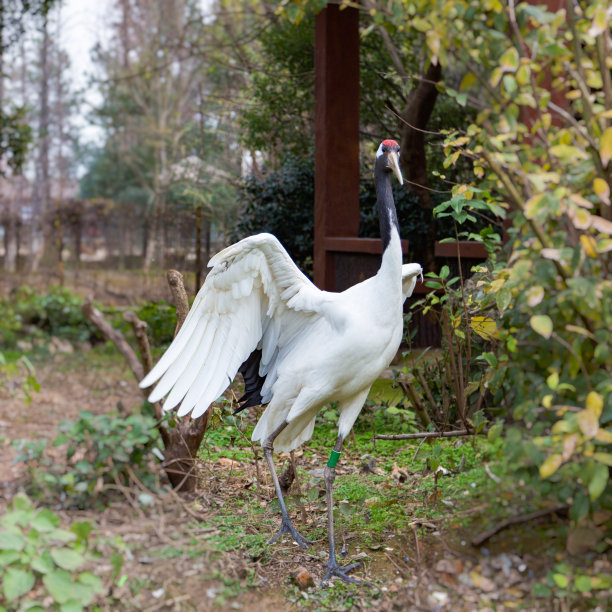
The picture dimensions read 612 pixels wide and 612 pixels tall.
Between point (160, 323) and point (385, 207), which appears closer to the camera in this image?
point (385, 207)

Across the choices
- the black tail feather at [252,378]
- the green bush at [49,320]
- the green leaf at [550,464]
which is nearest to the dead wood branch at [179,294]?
the black tail feather at [252,378]

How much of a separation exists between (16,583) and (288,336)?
170cm

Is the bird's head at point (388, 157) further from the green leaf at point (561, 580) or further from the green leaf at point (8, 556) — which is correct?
the green leaf at point (8, 556)

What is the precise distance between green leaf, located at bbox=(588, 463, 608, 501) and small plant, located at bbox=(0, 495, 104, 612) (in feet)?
5.02

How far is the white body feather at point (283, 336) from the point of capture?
10.8ft

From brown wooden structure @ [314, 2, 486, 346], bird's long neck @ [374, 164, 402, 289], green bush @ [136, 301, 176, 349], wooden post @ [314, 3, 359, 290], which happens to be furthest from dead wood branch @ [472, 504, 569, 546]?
green bush @ [136, 301, 176, 349]

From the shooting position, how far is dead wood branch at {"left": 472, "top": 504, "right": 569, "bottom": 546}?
101 inches

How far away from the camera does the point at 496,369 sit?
2777 mm

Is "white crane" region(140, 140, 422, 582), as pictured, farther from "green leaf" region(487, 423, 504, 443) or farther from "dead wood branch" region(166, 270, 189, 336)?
"green leaf" region(487, 423, 504, 443)

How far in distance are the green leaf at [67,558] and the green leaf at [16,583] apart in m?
0.10

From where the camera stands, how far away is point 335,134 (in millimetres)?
6102

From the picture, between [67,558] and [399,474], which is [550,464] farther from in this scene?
[399,474]

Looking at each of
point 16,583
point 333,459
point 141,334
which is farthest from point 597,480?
point 141,334

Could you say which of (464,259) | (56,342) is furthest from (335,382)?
(56,342)
